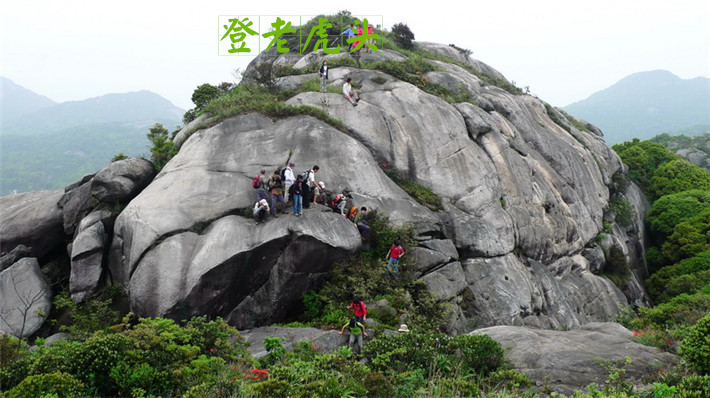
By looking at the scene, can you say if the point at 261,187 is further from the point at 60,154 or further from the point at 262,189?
the point at 60,154

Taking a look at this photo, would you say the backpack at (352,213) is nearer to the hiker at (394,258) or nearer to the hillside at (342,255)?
the hillside at (342,255)

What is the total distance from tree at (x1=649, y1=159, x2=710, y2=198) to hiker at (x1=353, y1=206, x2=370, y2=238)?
3311 centimetres

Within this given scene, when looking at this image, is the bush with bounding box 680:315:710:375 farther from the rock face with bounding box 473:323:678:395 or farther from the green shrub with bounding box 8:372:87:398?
the green shrub with bounding box 8:372:87:398

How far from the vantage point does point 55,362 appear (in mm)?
7973

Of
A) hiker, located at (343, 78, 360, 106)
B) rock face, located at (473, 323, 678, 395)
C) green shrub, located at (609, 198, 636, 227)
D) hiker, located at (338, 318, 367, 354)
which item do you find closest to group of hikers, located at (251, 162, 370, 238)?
hiker, located at (338, 318, 367, 354)

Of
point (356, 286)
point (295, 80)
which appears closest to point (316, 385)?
point (356, 286)

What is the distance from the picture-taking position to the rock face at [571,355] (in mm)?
9281

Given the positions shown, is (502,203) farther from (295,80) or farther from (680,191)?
(680,191)

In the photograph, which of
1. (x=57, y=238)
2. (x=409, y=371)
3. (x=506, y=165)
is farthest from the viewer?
(x=506, y=165)

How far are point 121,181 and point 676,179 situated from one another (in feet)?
142

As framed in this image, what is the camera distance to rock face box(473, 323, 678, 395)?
30.5 ft

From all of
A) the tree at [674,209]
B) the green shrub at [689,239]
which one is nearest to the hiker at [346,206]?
the green shrub at [689,239]

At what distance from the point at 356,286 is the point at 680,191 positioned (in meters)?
35.1

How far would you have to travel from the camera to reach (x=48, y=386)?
7.04 m
